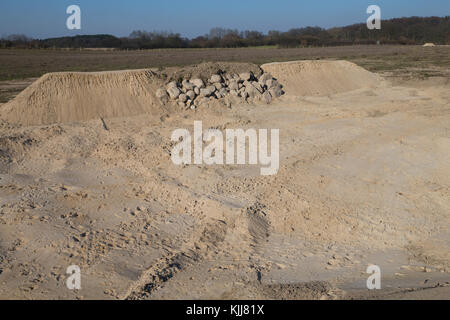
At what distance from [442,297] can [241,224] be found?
272 centimetres

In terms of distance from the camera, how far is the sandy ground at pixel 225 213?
438 cm

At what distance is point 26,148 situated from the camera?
8.72 metres

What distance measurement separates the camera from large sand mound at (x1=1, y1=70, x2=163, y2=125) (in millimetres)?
10367

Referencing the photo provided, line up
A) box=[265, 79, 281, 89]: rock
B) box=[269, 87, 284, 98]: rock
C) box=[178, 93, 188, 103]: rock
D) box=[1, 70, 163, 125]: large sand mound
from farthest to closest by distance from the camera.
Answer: box=[265, 79, 281, 89]: rock < box=[269, 87, 284, 98]: rock < box=[178, 93, 188, 103]: rock < box=[1, 70, 163, 125]: large sand mound

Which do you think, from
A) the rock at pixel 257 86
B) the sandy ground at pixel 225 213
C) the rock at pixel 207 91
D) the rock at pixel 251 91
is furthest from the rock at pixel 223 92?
the sandy ground at pixel 225 213

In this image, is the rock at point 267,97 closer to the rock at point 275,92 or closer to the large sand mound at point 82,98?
the rock at point 275,92

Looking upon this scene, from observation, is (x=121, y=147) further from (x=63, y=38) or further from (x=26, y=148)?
(x=63, y=38)

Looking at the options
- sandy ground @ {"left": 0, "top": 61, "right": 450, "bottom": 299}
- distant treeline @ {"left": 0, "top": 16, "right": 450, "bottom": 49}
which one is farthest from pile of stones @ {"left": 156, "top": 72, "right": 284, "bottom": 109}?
distant treeline @ {"left": 0, "top": 16, "right": 450, "bottom": 49}

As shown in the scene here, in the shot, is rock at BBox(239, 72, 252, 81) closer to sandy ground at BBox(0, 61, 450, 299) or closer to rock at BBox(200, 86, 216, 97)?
rock at BBox(200, 86, 216, 97)

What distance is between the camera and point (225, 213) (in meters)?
6.03

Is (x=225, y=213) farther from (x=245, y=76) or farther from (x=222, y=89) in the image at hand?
Result: (x=245, y=76)

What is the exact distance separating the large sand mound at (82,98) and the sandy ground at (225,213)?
0.55 m

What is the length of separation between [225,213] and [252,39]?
47737 millimetres

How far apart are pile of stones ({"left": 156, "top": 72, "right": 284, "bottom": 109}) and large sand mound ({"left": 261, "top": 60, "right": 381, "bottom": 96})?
2.47 ft
